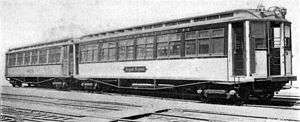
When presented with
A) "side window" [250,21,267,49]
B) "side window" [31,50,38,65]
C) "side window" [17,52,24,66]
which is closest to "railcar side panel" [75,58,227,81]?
"side window" [250,21,267,49]

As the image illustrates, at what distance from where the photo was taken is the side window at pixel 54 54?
71.4 ft

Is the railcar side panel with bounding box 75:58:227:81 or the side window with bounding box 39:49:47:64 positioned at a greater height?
the side window with bounding box 39:49:47:64

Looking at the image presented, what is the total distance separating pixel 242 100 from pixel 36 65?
Answer: 15741 millimetres

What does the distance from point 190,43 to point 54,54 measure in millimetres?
11630

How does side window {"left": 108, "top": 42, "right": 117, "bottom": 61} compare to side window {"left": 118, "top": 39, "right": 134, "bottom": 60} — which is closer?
side window {"left": 118, "top": 39, "right": 134, "bottom": 60}

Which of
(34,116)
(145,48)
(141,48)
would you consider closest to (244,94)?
(145,48)

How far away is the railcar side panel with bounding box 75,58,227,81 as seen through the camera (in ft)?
39.8

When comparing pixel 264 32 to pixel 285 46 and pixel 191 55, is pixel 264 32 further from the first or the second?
pixel 191 55

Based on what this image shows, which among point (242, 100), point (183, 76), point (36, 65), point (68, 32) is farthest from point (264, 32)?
point (68, 32)

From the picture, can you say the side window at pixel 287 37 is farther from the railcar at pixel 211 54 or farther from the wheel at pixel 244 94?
the wheel at pixel 244 94

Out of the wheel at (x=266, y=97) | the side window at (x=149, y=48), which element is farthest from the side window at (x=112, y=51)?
the wheel at (x=266, y=97)

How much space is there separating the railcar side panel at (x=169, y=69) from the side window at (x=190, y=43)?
0.28m

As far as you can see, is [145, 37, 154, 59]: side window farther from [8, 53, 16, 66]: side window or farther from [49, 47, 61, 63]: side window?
[8, 53, 16, 66]: side window

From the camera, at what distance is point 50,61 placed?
883 inches
